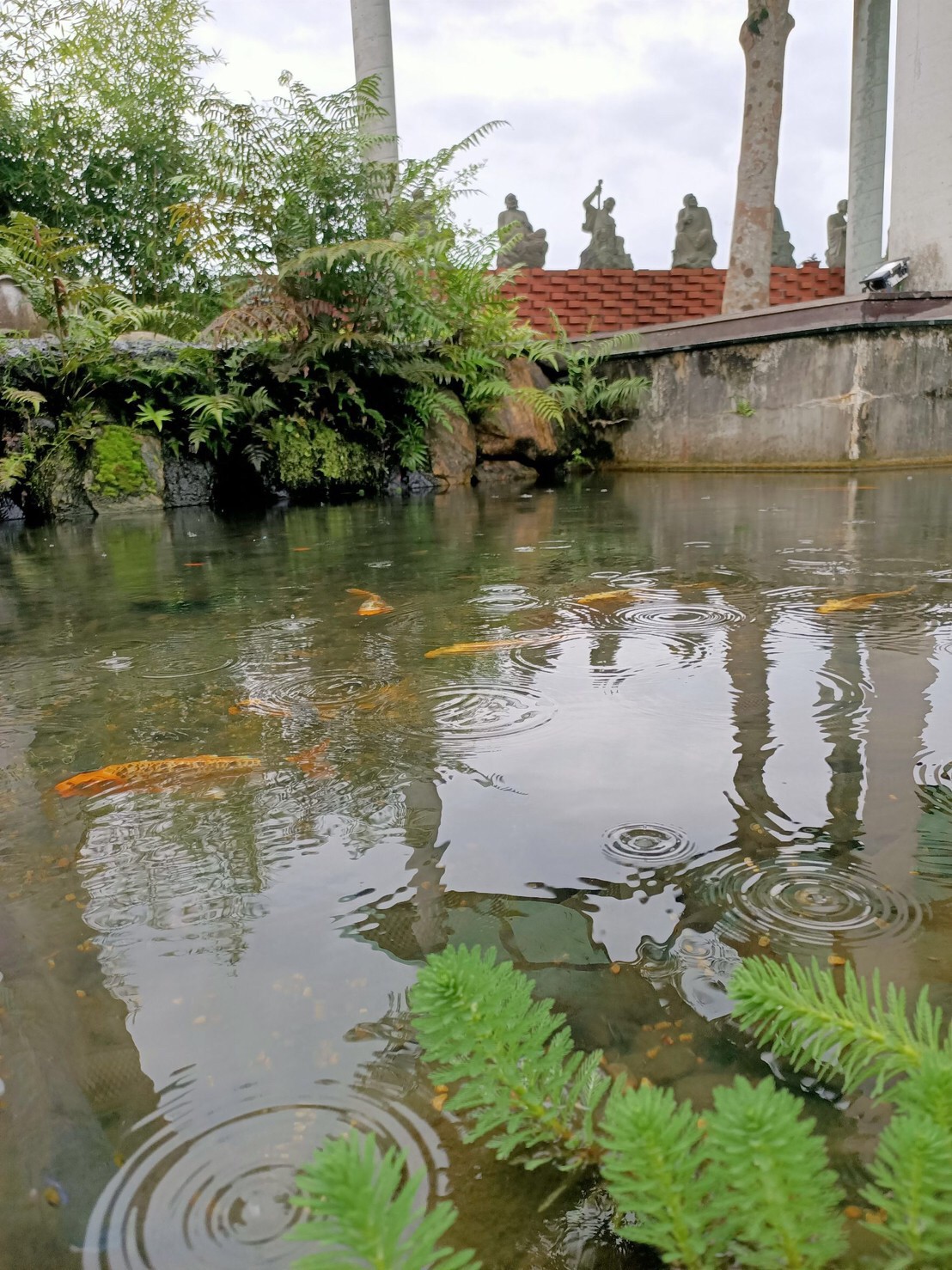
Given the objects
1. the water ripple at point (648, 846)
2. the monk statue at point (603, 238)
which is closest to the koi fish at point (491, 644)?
the water ripple at point (648, 846)

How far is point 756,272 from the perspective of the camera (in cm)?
1117

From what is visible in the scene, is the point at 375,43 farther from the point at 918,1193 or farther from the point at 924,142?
the point at 918,1193

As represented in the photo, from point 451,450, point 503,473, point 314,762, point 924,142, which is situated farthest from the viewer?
point 503,473

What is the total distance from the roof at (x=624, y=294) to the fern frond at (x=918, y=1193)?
630 inches

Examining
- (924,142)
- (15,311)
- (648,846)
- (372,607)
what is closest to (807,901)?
(648,846)

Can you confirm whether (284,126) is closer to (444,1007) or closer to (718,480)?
(718,480)

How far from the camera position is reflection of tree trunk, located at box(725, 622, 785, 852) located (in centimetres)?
127

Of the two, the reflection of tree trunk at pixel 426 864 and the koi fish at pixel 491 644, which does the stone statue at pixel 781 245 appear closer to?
the koi fish at pixel 491 644

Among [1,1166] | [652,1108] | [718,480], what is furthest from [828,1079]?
[718,480]

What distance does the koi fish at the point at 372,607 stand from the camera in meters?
2.81

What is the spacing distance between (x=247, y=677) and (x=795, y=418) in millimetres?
6895

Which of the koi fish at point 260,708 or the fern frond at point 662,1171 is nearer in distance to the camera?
the fern frond at point 662,1171

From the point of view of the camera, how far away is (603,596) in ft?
9.53

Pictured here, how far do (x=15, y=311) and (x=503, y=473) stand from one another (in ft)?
15.7
